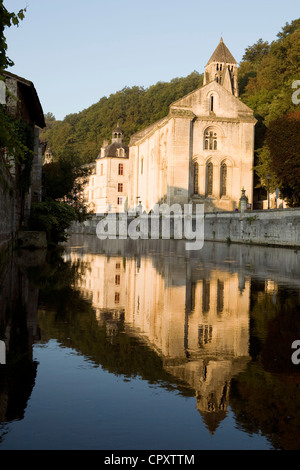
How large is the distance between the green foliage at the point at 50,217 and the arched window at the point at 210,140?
1414 inches

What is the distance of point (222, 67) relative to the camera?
7656 centimetres

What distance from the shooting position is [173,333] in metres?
7.07

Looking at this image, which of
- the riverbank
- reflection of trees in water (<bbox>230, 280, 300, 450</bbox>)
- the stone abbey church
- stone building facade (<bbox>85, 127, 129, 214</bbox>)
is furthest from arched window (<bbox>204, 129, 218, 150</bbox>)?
reflection of trees in water (<bbox>230, 280, 300, 450</bbox>)

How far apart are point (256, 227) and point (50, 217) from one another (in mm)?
16013

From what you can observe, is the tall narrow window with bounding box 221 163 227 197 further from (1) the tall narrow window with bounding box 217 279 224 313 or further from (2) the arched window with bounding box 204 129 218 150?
(1) the tall narrow window with bounding box 217 279 224 313

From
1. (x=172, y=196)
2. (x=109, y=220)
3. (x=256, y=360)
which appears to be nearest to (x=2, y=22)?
(x=256, y=360)

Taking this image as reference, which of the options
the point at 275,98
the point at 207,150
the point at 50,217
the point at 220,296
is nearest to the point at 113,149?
the point at 207,150

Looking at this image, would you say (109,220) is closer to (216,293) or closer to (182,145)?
(182,145)

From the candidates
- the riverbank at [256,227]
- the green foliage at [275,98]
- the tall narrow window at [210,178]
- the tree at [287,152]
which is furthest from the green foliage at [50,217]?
the tall narrow window at [210,178]

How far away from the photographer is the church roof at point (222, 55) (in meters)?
76.6

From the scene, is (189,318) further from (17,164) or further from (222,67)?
(222,67)

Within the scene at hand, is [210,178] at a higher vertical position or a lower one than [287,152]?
lower
